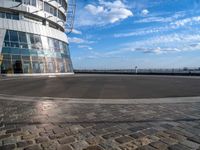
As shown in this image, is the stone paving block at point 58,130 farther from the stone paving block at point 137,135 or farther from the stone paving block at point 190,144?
the stone paving block at point 190,144

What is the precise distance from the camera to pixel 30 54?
33.8m

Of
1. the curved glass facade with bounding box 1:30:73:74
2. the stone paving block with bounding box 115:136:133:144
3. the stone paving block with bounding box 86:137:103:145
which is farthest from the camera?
the curved glass facade with bounding box 1:30:73:74

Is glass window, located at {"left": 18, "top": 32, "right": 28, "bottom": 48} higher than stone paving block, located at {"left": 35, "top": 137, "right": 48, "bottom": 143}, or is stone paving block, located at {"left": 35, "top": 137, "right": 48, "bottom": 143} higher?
glass window, located at {"left": 18, "top": 32, "right": 28, "bottom": 48}

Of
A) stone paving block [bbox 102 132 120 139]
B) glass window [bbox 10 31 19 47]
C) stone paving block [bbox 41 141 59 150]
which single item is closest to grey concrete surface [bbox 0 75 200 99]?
stone paving block [bbox 102 132 120 139]

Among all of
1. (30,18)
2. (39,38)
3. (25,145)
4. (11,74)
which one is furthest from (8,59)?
(25,145)

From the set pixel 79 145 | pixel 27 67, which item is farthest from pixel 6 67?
pixel 79 145

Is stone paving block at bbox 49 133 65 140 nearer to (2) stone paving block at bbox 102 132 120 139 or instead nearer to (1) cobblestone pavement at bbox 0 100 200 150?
(1) cobblestone pavement at bbox 0 100 200 150

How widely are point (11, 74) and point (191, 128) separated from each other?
31.2m

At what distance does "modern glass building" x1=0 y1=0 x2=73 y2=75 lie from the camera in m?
31.4

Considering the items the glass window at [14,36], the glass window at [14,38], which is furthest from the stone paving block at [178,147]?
the glass window at [14,36]

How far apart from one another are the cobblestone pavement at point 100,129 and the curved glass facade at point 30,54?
26482 millimetres

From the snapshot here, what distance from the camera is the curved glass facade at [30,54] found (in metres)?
31.2

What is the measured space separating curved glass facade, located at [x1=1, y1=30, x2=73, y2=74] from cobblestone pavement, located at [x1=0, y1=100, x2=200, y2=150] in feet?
86.9

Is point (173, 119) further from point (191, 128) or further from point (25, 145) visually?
point (25, 145)
